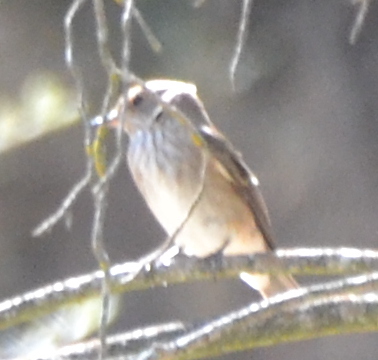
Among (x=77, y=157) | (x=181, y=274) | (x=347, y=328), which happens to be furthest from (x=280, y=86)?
(x=347, y=328)

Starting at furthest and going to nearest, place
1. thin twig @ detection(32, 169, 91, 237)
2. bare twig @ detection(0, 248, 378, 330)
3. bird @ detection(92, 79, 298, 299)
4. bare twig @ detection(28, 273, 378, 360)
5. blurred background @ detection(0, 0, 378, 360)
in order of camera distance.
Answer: blurred background @ detection(0, 0, 378, 360)
bird @ detection(92, 79, 298, 299)
bare twig @ detection(0, 248, 378, 330)
bare twig @ detection(28, 273, 378, 360)
thin twig @ detection(32, 169, 91, 237)

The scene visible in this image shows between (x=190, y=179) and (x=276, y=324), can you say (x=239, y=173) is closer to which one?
(x=190, y=179)

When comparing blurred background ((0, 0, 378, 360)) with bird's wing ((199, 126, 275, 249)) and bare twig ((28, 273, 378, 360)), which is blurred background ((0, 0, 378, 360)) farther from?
bare twig ((28, 273, 378, 360))

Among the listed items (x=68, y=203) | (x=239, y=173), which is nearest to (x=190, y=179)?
(x=239, y=173)

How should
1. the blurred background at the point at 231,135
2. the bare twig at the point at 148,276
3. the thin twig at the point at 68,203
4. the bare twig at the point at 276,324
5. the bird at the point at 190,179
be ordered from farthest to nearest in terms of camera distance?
the blurred background at the point at 231,135, the bird at the point at 190,179, the bare twig at the point at 148,276, the bare twig at the point at 276,324, the thin twig at the point at 68,203

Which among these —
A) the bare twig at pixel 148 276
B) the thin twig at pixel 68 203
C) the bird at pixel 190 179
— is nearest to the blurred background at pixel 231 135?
the bird at pixel 190 179

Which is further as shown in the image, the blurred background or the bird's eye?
the blurred background

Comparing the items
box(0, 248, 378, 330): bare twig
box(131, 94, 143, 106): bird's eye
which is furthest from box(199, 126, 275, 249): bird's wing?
box(0, 248, 378, 330): bare twig

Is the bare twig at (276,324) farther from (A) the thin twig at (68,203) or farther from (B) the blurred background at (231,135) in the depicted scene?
(B) the blurred background at (231,135)
